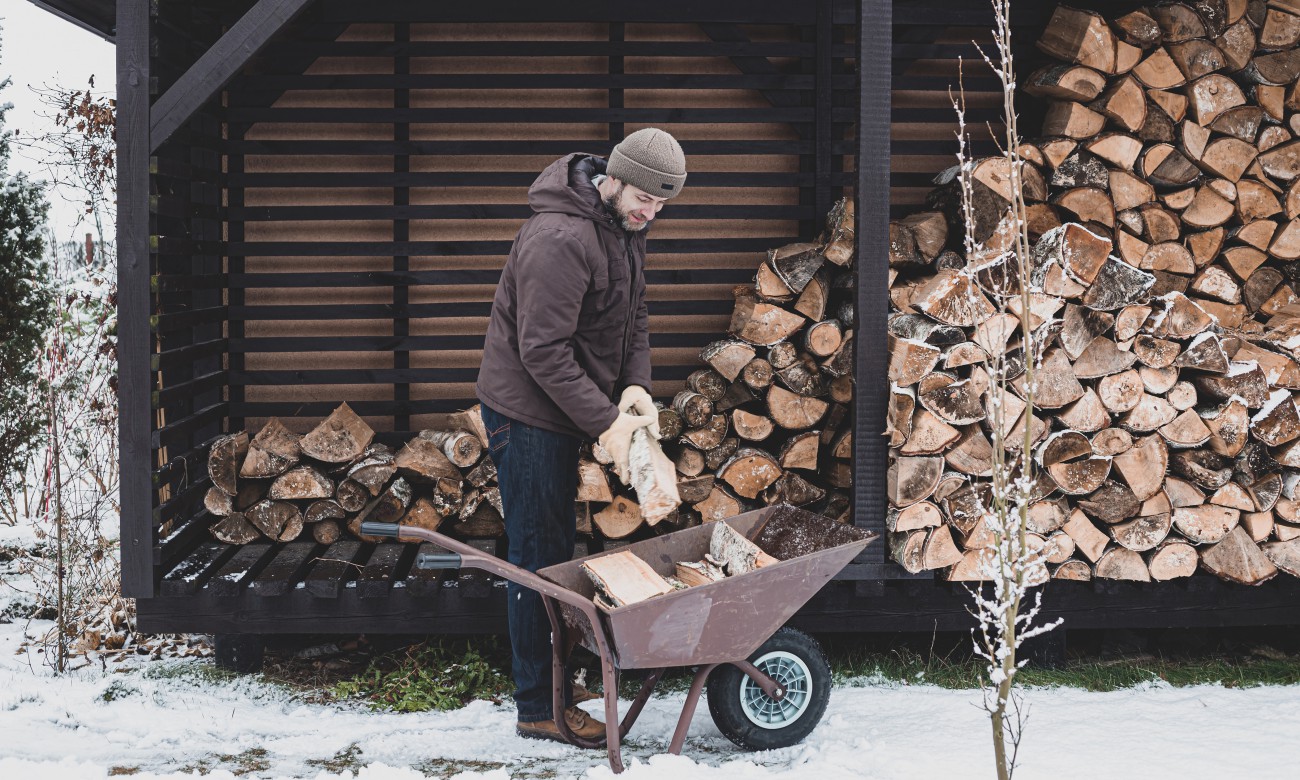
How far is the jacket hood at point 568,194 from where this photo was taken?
3.49 m

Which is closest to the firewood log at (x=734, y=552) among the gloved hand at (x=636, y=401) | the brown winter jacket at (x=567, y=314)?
the gloved hand at (x=636, y=401)

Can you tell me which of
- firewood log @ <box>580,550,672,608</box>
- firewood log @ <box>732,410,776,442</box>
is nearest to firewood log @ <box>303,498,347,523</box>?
firewood log @ <box>580,550,672,608</box>

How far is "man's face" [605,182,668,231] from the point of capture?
11.3 feet

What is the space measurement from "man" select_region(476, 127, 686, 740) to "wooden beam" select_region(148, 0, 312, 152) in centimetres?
99

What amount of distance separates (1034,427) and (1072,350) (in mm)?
311

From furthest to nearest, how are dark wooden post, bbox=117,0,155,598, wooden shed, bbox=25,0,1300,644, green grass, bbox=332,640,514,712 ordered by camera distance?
wooden shed, bbox=25,0,1300,644, green grass, bbox=332,640,514,712, dark wooden post, bbox=117,0,155,598

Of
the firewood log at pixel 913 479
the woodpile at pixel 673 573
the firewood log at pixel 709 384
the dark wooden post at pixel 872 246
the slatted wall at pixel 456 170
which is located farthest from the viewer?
the slatted wall at pixel 456 170

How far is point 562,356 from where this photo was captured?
3395 mm

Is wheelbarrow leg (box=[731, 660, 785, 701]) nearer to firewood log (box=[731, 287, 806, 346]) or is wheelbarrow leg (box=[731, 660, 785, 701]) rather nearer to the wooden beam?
firewood log (box=[731, 287, 806, 346])

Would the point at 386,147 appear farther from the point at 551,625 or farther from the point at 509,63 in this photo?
the point at 551,625

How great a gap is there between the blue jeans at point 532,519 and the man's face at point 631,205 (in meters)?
0.73

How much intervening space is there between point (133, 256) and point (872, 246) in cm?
256

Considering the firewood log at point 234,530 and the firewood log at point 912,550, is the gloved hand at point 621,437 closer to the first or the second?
the firewood log at point 912,550

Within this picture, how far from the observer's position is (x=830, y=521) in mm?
3686
